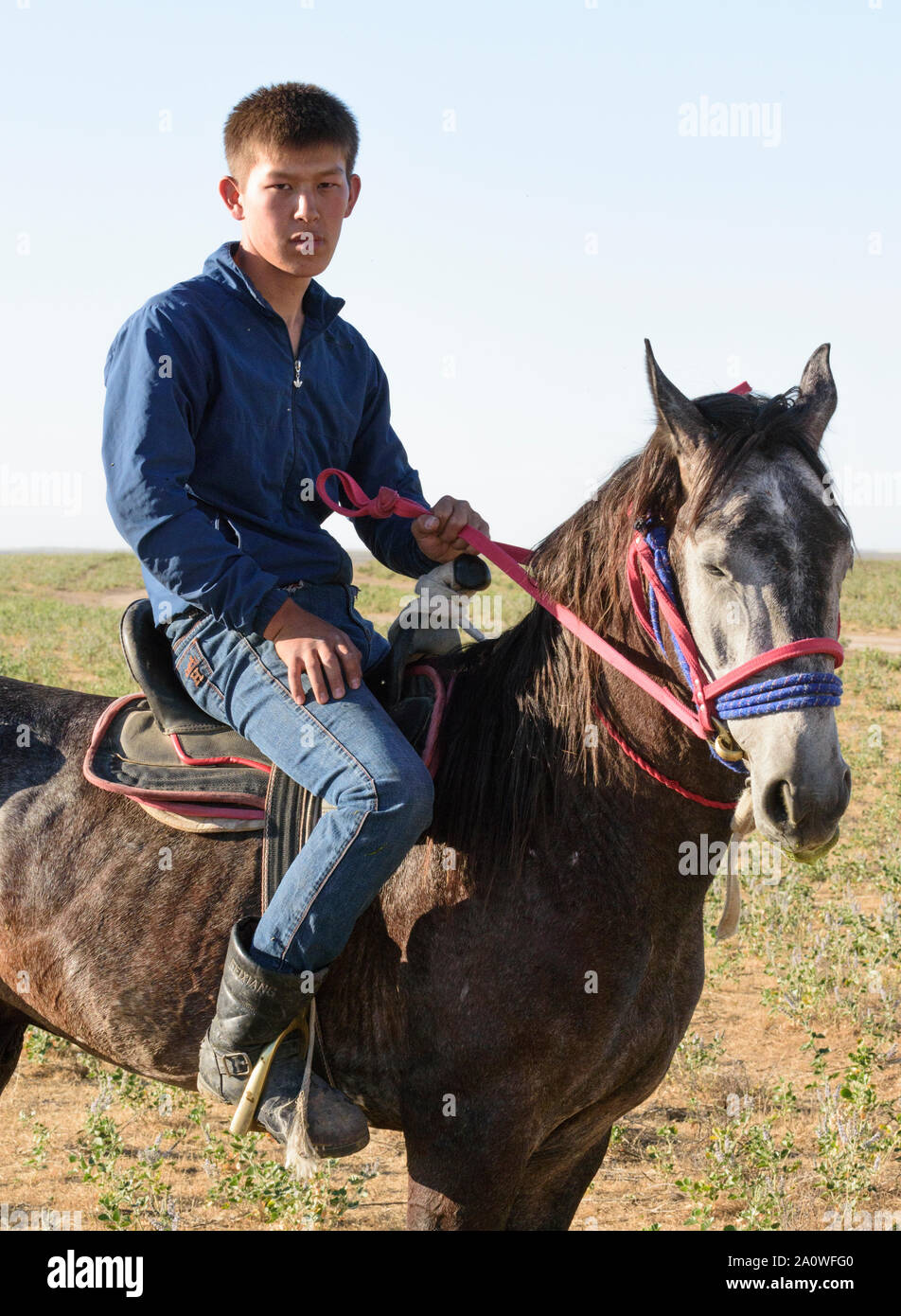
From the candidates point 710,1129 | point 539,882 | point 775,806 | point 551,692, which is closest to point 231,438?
point 551,692

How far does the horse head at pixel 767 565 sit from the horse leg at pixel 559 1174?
1162 millimetres

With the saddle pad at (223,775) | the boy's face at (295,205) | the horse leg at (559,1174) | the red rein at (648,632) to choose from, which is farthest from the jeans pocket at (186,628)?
the horse leg at (559,1174)

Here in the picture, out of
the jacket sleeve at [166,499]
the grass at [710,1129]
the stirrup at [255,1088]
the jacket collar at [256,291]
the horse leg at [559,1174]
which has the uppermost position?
the jacket collar at [256,291]

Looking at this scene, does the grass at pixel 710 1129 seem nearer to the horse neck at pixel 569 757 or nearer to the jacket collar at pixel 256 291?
the horse neck at pixel 569 757

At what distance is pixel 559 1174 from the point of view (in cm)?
339

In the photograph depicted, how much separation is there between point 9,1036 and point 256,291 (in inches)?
104

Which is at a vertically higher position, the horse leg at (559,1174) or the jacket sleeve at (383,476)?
the jacket sleeve at (383,476)

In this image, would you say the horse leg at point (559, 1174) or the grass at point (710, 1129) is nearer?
the horse leg at point (559, 1174)

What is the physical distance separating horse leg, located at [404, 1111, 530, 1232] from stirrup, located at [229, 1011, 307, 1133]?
Answer: 16.2 inches

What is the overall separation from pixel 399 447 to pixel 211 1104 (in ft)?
12.5

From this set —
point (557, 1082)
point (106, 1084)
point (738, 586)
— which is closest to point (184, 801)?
point (557, 1082)

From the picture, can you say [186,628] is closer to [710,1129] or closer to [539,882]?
[539,882]

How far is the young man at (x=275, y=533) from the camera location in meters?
2.92

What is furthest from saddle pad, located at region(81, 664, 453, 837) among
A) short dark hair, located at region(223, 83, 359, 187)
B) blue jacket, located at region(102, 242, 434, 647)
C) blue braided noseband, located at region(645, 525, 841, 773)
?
short dark hair, located at region(223, 83, 359, 187)
